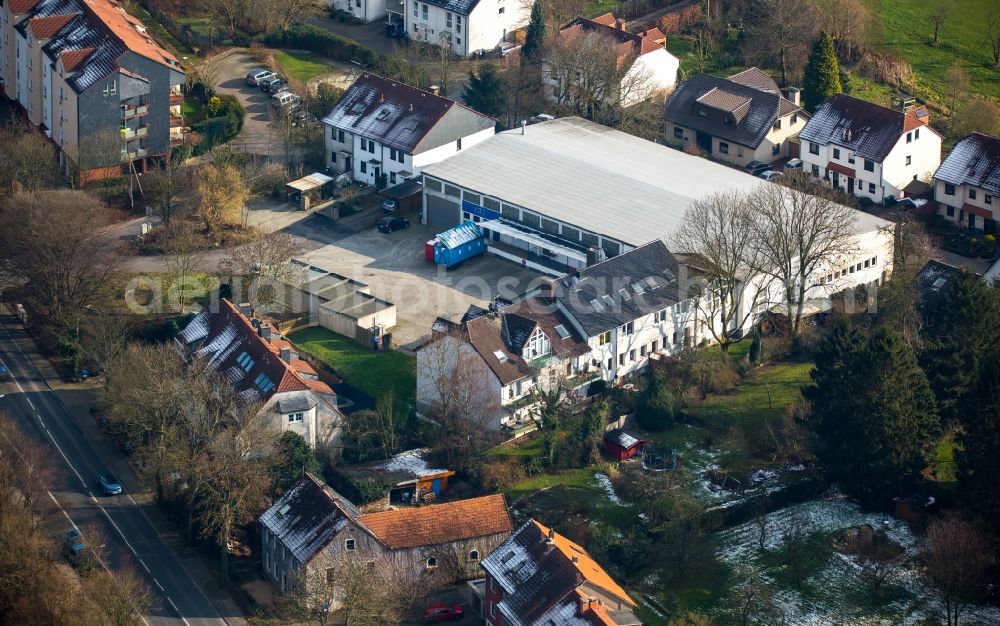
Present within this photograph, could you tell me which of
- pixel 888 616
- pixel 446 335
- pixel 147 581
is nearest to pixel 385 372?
pixel 446 335

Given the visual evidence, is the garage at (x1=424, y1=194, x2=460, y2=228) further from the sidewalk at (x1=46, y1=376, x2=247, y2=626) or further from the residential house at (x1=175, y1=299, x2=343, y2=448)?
the sidewalk at (x1=46, y1=376, x2=247, y2=626)

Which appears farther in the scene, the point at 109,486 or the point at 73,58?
the point at 73,58

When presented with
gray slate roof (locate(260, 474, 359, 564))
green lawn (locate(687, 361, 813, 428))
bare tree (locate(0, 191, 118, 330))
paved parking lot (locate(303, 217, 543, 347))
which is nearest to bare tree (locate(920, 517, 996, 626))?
green lawn (locate(687, 361, 813, 428))

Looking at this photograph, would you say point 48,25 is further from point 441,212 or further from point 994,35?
point 994,35

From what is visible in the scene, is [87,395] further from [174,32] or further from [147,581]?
[174,32]

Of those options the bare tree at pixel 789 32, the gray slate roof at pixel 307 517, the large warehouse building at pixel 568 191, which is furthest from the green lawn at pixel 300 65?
the gray slate roof at pixel 307 517

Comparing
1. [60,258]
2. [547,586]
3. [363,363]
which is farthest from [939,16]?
[547,586]
